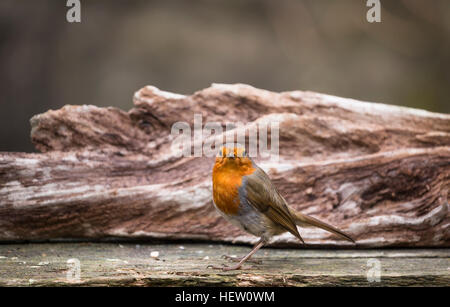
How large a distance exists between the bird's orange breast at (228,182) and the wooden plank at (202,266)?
1.16 feet

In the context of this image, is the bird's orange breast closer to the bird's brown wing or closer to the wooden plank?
the bird's brown wing

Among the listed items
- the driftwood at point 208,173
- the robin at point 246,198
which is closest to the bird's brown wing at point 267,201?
the robin at point 246,198

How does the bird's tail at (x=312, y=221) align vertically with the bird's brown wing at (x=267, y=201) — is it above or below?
below

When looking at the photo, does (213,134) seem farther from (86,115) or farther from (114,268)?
(114,268)

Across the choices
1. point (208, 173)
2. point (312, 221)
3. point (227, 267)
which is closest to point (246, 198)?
point (227, 267)

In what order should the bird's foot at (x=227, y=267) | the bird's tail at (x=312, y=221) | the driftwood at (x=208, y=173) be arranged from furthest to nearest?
the driftwood at (x=208, y=173) → the bird's tail at (x=312, y=221) → the bird's foot at (x=227, y=267)

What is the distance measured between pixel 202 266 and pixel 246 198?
0.46 m

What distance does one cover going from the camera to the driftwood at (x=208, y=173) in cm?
317

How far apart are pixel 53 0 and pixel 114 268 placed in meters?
3.27

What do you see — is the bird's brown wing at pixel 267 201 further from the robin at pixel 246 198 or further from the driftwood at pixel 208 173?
the driftwood at pixel 208 173

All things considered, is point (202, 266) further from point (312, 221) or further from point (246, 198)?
point (312, 221)

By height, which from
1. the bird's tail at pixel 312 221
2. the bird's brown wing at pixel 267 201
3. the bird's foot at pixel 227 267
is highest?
the bird's brown wing at pixel 267 201

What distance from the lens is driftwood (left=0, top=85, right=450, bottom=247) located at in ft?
10.4

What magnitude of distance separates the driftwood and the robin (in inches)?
22.2
